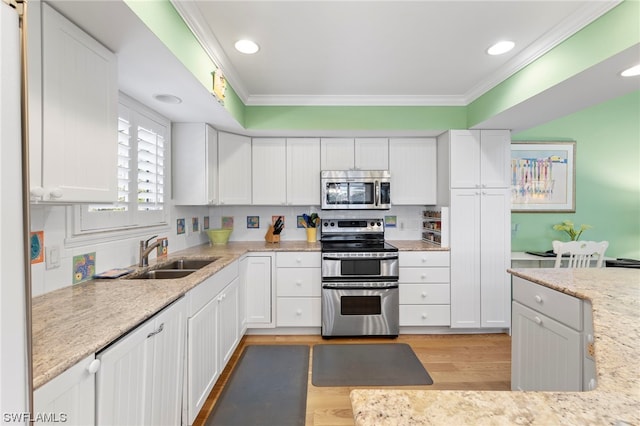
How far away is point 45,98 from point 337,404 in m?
2.23

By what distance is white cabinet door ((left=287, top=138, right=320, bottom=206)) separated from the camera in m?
3.29

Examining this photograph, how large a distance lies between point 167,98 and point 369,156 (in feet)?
6.70

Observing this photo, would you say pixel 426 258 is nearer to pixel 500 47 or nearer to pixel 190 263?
pixel 500 47

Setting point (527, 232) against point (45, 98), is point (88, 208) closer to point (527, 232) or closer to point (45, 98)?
A: point (45, 98)

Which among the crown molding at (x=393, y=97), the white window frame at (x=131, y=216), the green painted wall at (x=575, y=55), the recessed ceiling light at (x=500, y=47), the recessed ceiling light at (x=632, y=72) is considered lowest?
the white window frame at (x=131, y=216)

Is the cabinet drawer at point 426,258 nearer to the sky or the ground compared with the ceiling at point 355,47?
nearer to the ground

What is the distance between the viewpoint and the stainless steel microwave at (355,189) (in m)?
3.19

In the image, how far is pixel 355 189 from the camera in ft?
10.5

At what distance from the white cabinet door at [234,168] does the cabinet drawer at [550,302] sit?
2.58 metres

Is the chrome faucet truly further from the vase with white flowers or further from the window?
the vase with white flowers

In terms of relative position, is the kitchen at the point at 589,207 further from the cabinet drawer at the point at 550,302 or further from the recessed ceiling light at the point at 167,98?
the cabinet drawer at the point at 550,302

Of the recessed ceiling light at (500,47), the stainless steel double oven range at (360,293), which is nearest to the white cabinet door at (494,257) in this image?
the stainless steel double oven range at (360,293)

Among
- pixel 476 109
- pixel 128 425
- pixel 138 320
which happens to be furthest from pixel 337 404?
pixel 476 109

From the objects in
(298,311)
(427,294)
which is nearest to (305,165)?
(298,311)
